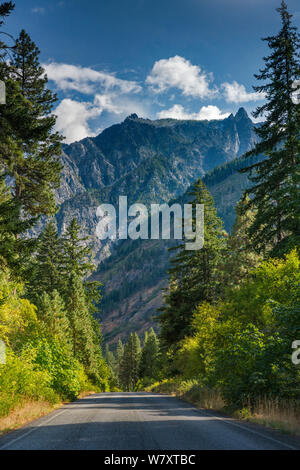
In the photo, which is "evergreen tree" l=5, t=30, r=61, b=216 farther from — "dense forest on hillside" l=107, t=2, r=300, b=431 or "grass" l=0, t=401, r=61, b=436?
"dense forest on hillside" l=107, t=2, r=300, b=431

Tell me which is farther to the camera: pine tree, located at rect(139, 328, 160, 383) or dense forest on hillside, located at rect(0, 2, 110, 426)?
pine tree, located at rect(139, 328, 160, 383)

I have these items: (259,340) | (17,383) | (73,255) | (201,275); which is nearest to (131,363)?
(73,255)

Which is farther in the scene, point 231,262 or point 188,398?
point 231,262

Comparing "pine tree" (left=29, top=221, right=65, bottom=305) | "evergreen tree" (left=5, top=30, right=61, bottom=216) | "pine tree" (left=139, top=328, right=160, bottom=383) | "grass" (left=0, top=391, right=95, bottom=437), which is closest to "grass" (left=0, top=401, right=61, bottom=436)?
"grass" (left=0, top=391, right=95, bottom=437)

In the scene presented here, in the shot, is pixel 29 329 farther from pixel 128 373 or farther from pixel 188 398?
pixel 128 373

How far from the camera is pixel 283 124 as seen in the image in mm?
22078

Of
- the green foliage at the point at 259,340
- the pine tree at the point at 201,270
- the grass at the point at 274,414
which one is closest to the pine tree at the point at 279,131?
the green foliage at the point at 259,340

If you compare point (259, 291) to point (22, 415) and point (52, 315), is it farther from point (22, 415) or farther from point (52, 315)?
point (52, 315)

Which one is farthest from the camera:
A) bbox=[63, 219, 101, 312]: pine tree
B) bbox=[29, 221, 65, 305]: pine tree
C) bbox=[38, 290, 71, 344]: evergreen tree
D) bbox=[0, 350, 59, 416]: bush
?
bbox=[63, 219, 101, 312]: pine tree

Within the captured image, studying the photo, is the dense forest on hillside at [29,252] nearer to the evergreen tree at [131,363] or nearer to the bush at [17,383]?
the bush at [17,383]

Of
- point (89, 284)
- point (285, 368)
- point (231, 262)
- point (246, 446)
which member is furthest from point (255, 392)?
point (89, 284)

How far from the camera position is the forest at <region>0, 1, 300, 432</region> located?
1291 centimetres

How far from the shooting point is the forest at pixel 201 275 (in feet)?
42.4

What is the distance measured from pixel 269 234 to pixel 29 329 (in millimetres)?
14963
